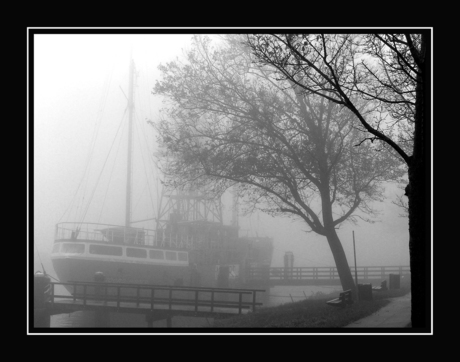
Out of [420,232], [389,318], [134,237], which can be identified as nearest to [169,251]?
[134,237]

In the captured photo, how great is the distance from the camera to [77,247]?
69.3ft

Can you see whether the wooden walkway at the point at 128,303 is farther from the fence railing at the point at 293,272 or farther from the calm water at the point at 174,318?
the fence railing at the point at 293,272

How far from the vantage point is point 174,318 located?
66.9 ft

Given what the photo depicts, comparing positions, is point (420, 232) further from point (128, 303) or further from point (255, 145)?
point (128, 303)

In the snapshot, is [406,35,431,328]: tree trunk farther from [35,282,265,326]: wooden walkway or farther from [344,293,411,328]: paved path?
[35,282,265,326]: wooden walkway

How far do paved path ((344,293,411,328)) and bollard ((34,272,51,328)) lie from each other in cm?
1018

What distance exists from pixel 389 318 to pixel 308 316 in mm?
2064
